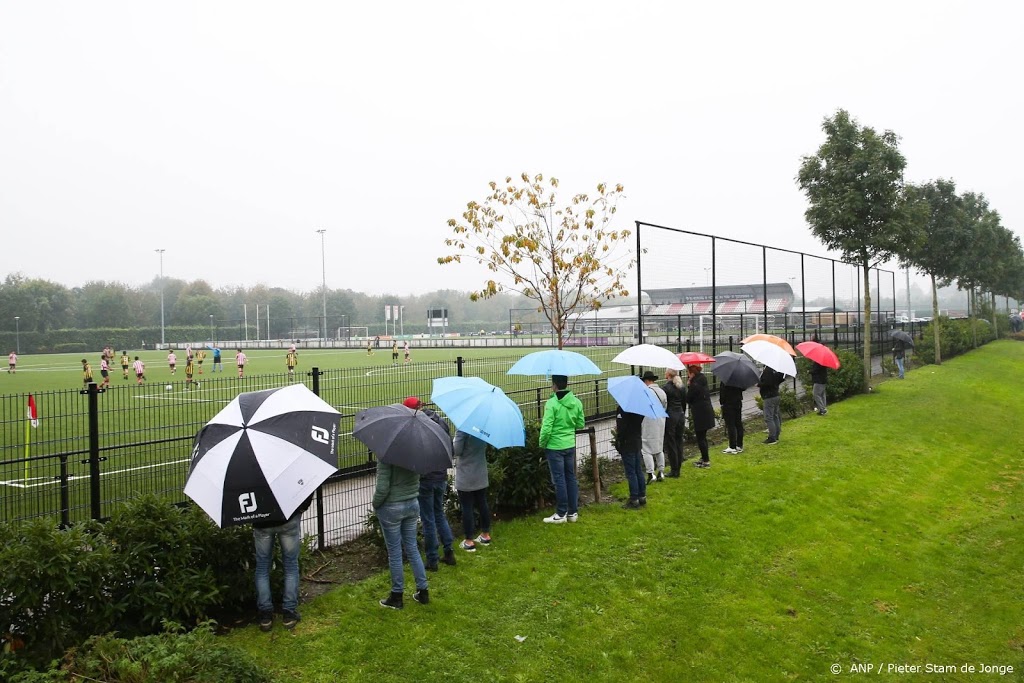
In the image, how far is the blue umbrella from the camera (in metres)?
7.47

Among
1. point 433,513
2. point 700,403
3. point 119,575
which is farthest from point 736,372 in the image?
point 119,575

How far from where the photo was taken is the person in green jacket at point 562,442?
283 inches

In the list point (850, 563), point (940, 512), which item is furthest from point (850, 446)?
point (850, 563)

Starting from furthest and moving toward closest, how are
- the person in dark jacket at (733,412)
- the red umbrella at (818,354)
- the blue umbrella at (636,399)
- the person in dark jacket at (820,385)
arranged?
the person in dark jacket at (820,385)
the red umbrella at (818,354)
the person in dark jacket at (733,412)
the blue umbrella at (636,399)

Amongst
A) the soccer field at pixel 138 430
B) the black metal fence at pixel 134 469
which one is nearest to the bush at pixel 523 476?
the black metal fence at pixel 134 469

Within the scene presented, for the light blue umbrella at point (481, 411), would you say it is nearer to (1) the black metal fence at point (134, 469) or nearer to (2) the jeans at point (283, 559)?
(1) the black metal fence at point (134, 469)

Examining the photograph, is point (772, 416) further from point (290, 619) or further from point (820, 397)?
point (290, 619)

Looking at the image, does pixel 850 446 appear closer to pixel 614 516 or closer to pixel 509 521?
pixel 614 516

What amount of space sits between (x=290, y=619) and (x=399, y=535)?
3.40ft

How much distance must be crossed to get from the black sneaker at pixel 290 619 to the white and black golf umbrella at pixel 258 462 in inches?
33.3

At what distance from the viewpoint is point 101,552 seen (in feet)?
14.8

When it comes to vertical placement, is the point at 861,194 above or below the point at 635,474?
above

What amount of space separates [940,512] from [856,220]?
1074cm

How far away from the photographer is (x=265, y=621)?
5.05 m
